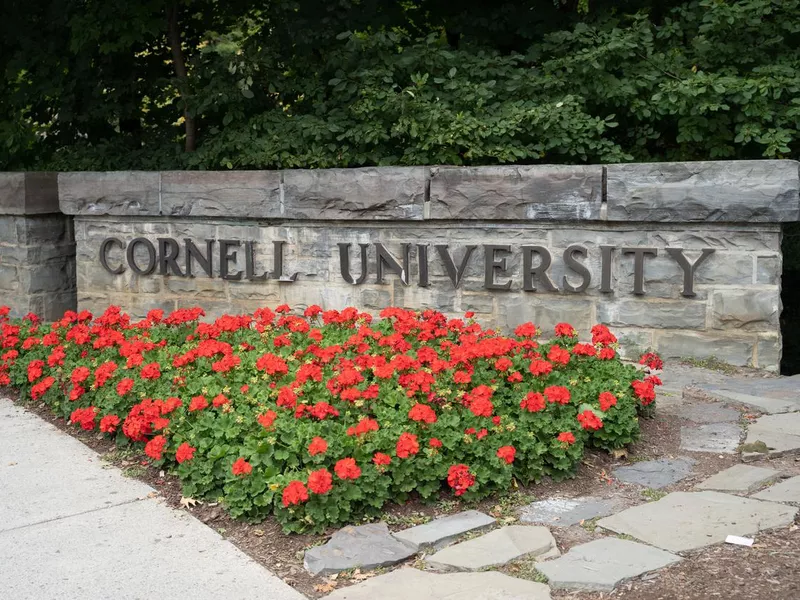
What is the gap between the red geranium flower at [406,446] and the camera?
12.3 feet

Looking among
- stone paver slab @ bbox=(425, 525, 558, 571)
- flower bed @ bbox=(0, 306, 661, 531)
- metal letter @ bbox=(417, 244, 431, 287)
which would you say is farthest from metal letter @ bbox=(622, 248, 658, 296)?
stone paver slab @ bbox=(425, 525, 558, 571)

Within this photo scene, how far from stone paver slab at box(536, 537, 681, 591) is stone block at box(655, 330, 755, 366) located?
115 inches

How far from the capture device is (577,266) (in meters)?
6.26

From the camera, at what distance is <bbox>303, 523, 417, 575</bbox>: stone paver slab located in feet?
10.8

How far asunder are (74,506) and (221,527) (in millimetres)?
704

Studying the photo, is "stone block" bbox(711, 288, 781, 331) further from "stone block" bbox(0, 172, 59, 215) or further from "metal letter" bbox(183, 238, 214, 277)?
"stone block" bbox(0, 172, 59, 215)

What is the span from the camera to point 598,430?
4367mm

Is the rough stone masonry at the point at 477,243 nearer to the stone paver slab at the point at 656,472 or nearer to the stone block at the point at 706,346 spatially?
the stone block at the point at 706,346

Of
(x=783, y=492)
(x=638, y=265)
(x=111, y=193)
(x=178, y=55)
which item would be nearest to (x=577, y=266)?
(x=638, y=265)

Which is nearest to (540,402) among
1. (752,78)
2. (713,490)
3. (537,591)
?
(713,490)

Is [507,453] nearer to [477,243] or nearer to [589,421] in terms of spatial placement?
[589,421]

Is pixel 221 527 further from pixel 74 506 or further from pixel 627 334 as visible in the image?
pixel 627 334

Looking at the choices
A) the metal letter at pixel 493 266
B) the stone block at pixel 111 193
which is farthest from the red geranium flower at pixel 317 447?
the stone block at pixel 111 193

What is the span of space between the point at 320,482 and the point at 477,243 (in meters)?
3.34
